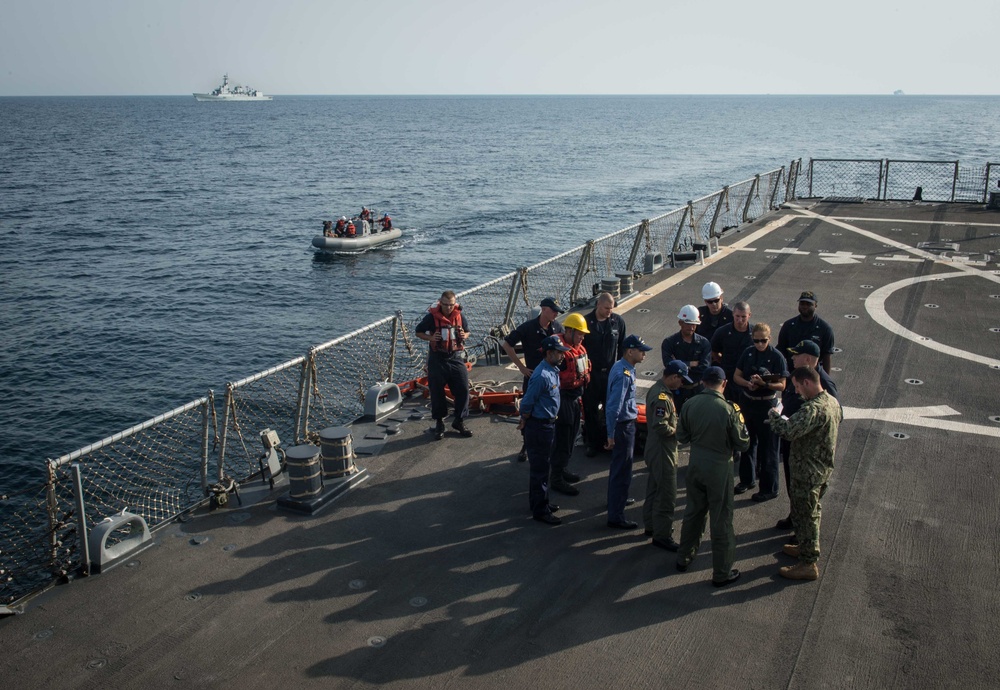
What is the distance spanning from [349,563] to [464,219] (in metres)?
50.0

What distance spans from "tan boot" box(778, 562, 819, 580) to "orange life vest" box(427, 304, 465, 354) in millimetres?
4608

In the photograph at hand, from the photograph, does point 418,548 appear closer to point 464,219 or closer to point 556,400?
point 556,400

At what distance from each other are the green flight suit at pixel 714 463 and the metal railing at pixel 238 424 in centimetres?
464

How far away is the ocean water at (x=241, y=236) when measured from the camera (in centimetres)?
2594

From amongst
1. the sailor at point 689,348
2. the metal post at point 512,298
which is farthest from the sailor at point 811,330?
the metal post at point 512,298

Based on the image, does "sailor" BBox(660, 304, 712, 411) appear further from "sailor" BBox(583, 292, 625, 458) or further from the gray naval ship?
the gray naval ship

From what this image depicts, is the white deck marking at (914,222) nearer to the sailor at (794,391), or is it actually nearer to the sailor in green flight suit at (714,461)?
the sailor at (794,391)

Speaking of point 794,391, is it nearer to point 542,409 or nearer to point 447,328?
point 542,409

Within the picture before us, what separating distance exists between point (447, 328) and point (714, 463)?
4.09 metres

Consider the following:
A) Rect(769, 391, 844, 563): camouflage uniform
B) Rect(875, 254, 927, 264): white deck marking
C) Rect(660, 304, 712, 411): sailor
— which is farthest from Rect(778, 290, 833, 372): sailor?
Rect(875, 254, 927, 264): white deck marking

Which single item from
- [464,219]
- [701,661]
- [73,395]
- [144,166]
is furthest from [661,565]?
[144,166]

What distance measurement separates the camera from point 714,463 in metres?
6.91

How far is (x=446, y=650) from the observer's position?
20.7 ft

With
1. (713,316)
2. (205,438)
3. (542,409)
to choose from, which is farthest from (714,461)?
(205,438)
